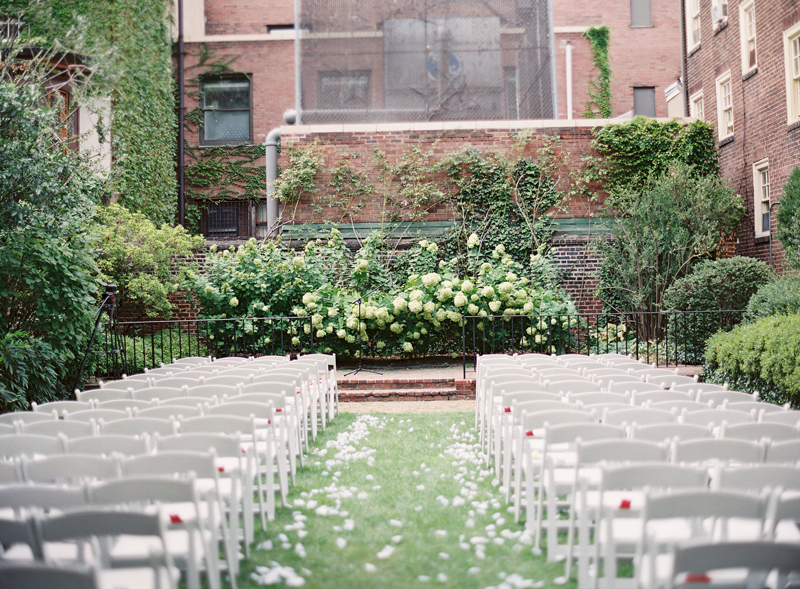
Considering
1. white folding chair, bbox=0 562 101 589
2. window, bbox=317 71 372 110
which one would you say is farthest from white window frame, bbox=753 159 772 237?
white folding chair, bbox=0 562 101 589

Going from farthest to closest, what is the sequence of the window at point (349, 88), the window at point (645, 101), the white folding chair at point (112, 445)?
the window at point (645, 101), the window at point (349, 88), the white folding chair at point (112, 445)

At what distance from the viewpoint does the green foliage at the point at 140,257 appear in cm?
1379

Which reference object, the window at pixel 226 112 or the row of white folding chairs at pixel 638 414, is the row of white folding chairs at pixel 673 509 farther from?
the window at pixel 226 112

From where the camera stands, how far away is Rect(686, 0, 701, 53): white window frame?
1936 centimetres

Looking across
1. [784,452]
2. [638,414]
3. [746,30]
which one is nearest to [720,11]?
[746,30]

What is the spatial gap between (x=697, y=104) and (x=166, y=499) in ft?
66.0

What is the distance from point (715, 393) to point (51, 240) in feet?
26.8

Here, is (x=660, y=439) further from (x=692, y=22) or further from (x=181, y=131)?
(x=181, y=131)

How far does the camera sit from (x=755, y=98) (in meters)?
15.9

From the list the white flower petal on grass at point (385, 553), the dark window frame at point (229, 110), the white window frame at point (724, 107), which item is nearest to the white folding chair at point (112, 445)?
the white flower petal on grass at point (385, 553)

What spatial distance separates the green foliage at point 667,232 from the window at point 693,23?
6.28m

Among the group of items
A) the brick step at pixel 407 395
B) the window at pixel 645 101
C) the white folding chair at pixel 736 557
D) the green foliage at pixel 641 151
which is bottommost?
the brick step at pixel 407 395

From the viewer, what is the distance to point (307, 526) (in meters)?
4.89

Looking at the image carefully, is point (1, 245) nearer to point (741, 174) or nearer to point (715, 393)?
point (715, 393)
